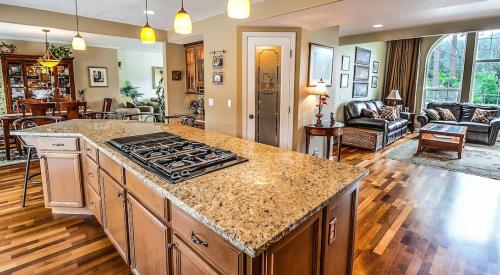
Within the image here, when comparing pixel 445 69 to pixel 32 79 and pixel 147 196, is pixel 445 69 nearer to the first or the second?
pixel 147 196

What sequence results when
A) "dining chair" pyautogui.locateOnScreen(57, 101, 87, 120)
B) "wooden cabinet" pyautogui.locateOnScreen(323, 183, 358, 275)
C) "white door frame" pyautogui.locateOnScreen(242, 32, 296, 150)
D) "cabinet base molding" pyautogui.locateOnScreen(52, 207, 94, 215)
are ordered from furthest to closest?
"dining chair" pyautogui.locateOnScreen(57, 101, 87, 120)
"white door frame" pyautogui.locateOnScreen(242, 32, 296, 150)
"cabinet base molding" pyautogui.locateOnScreen(52, 207, 94, 215)
"wooden cabinet" pyautogui.locateOnScreen(323, 183, 358, 275)

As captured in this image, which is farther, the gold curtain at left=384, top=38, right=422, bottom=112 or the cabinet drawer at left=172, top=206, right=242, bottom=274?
the gold curtain at left=384, top=38, right=422, bottom=112

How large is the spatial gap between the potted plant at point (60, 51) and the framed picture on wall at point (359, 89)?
7.48 m

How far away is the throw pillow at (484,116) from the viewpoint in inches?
265

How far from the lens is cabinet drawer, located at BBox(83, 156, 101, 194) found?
2.43 m

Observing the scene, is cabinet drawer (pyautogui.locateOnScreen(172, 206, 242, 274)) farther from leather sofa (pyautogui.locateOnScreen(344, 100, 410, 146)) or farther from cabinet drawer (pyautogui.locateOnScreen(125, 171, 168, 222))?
leather sofa (pyautogui.locateOnScreen(344, 100, 410, 146))

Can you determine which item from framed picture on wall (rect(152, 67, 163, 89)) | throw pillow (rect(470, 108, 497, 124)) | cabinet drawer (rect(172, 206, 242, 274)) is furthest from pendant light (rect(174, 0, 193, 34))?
framed picture on wall (rect(152, 67, 163, 89))

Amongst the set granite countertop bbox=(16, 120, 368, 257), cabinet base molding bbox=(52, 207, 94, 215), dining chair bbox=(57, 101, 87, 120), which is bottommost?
cabinet base molding bbox=(52, 207, 94, 215)

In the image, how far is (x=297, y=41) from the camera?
4074mm

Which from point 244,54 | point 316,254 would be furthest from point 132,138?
point 244,54

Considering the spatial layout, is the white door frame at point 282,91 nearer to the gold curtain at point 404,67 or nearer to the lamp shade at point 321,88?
the lamp shade at point 321,88


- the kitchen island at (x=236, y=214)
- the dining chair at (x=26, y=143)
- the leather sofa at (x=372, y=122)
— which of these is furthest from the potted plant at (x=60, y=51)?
the leather sofa at (x=372, y=122)

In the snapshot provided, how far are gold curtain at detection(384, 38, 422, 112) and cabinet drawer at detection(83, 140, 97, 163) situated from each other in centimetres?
875

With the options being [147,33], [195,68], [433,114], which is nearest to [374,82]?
[433,114]
